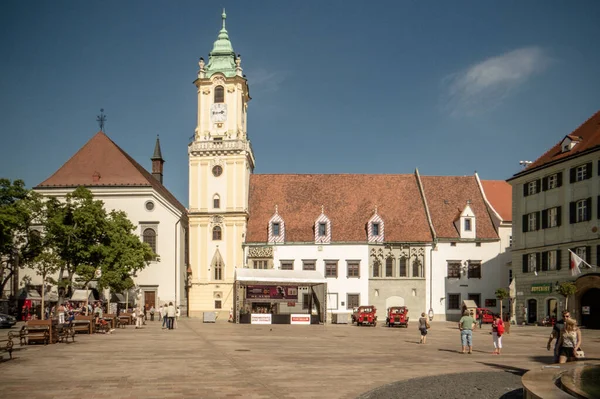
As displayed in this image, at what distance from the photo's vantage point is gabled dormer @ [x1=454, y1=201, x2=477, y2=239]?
6122 cm

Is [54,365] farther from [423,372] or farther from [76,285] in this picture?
[76,285]

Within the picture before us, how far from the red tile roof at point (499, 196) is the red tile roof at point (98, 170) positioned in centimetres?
3196

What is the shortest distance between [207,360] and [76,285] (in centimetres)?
3304

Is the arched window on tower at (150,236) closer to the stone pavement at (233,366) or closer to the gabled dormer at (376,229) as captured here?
the gabled dormer at (376,229)

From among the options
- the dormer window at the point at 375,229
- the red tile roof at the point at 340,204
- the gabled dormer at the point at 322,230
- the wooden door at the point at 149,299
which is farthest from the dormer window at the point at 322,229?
the wooden door at the point at 149,299

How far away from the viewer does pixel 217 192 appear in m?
62.1

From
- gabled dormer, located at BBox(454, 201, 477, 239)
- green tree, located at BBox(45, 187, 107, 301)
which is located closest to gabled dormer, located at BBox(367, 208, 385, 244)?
gabled dormer, located at BBox(454, 201, 477, 239)

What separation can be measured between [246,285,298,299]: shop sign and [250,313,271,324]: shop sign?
2.74 m

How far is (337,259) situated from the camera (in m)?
60.9

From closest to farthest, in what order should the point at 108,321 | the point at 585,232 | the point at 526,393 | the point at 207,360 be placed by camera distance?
the point at 526,393 < the point at 207,360 < the point at 108,321 < the point at 585,232

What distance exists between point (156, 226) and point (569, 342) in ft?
159

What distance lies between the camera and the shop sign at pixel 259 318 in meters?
52.0

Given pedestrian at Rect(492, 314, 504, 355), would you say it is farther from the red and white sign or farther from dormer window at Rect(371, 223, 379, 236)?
dormer window at Rect(371, 223, 379, 236)

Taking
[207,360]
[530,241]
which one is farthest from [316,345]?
[530,241]
